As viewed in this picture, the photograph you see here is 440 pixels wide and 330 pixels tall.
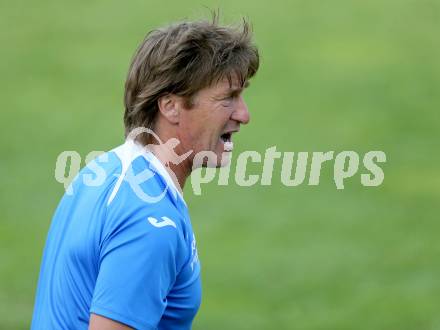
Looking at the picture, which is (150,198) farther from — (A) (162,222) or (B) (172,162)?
(B) (172,162)

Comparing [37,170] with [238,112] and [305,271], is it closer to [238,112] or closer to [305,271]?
[305,271]

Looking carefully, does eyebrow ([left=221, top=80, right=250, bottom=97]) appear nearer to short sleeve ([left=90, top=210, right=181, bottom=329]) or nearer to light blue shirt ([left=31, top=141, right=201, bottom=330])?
light blue shirt ([left=31, top=141, right=201, bottom=330])

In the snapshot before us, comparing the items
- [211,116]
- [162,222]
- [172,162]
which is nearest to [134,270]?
[162,222]

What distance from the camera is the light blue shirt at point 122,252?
296 cm

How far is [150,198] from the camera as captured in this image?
310 cm

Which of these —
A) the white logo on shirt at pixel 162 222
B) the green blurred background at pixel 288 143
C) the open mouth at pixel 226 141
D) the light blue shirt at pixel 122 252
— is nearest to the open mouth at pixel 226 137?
the open mouth at pixel 226 141

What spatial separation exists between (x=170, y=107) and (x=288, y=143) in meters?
6.95

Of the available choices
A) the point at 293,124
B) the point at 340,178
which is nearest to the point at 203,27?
the point at 340,178

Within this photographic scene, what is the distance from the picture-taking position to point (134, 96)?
11.5ft

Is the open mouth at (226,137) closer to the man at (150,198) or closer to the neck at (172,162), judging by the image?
the man at (150,198)

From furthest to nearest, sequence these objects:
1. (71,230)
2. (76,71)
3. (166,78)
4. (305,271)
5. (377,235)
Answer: (76,71) < (377,235) < (305,271) < (166,78) < (71,230)

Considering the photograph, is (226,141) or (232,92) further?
(226,141)

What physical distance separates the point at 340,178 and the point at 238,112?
243 inches

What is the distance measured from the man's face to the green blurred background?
12.1 feet
